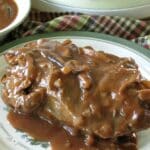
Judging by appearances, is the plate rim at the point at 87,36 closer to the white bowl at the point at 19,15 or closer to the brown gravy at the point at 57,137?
the white bowl at the point at 19,15

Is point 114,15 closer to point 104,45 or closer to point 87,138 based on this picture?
point 104,45

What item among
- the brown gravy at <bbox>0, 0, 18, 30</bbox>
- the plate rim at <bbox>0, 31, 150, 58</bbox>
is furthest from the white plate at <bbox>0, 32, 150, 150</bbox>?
the brown gravy at <bbox>0, 0, 18, 30</bbox>

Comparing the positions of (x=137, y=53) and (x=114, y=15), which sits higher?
(x=114, y=15)

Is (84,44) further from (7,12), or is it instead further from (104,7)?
(7,12)

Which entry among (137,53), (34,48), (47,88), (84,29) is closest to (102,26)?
(84,29)

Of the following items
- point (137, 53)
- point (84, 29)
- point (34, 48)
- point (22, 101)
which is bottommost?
point (22, 101)

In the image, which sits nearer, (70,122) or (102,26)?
(70,122)

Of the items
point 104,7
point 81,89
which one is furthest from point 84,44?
point 81,89

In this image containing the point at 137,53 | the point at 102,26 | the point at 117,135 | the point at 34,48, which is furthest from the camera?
the point at 102,26
